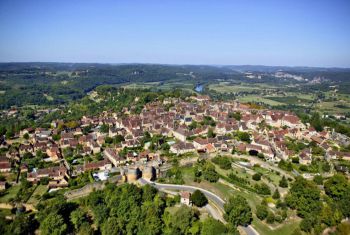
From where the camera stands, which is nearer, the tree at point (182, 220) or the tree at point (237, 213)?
the tree at point (182, 220)

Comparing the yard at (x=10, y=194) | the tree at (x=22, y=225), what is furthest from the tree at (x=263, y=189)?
the yard at (x=10, y=194)

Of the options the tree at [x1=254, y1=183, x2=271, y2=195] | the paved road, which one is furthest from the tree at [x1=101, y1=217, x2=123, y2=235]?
the tree at [x1=254, y1=183, x2=271, y2=195]

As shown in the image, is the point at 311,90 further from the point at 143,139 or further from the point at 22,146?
the point at 22,146

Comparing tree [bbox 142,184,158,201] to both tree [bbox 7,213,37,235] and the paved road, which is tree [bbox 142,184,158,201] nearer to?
the paved road

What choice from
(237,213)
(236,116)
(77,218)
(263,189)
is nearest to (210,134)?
(236,116)

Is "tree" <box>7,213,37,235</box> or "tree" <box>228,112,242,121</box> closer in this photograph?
"tree" <box>7,213,37,235</box>

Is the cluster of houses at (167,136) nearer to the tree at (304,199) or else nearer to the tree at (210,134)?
the tree at (210,134)
